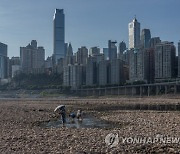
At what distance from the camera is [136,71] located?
160 metres

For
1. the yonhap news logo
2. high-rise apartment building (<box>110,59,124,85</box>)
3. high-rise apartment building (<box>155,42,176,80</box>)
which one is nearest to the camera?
the yonhap news logo

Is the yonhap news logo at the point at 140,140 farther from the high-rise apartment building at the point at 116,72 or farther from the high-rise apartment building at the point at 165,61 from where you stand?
the high-rise apartment building at the point at 116,72

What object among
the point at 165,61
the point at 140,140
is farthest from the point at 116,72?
the point at 140,140

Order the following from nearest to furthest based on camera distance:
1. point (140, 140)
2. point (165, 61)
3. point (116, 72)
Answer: point (140, 140) → point (165, 61) → point (116, 72)

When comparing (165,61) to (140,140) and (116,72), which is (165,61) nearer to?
(116,72)

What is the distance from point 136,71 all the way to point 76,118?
12968 centimetres

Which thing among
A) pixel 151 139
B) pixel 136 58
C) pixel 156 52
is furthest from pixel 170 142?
pixel 136 58

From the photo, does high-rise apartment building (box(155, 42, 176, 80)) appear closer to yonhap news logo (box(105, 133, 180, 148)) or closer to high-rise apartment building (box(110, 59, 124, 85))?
high-rise apartment building (box(110, 59, 124, 85))

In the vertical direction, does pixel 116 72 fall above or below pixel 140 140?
above

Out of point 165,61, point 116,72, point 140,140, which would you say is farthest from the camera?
point 116,72

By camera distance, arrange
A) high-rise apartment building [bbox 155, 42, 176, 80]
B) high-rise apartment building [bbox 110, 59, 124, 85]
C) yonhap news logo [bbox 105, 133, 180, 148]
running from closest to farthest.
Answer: yonhap news logo [bbox 105, 133, 180, 148], high-rise apartment building [bbox 155, 42, 176, 80], high-rise apartment building [bbox 110, 59, 124, 85]

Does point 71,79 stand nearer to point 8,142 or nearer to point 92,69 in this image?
point 92,69

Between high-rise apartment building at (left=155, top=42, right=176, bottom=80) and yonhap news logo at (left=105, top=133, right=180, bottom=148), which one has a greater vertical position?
high-rise apartment building at (left=155, top=42, right=176, bottom=80)

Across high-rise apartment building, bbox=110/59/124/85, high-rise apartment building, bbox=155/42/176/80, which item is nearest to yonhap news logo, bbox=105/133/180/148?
high-rise apartment building, bbox=155/42/176/80
